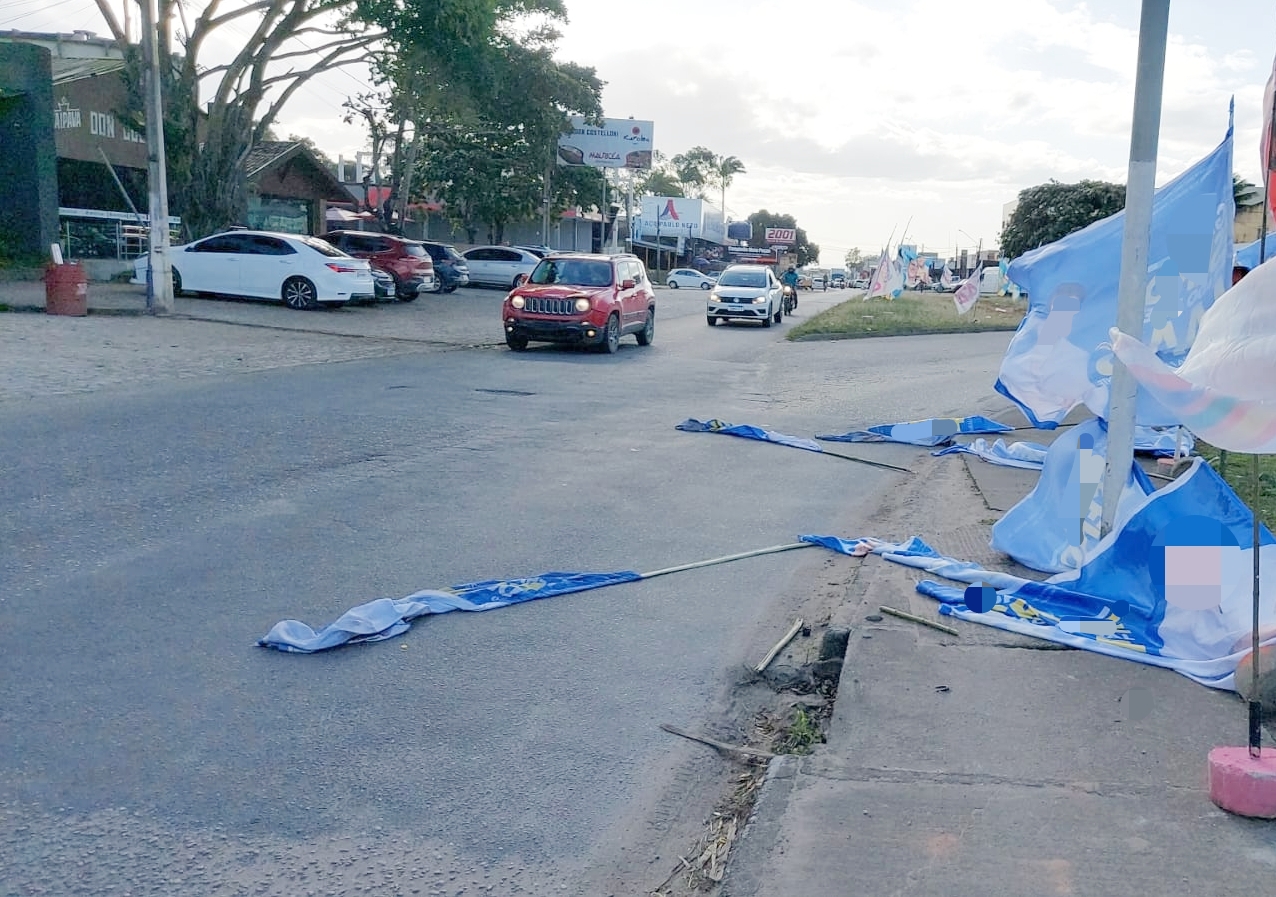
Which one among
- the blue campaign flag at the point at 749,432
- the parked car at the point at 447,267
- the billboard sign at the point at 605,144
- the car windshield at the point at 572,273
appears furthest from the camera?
the billboard sign at the point at 605,144

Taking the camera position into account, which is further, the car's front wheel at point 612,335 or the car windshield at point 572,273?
the car windshield at point 572,273

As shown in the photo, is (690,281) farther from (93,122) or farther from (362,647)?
(362,647)

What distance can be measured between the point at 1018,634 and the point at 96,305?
73.2 ft

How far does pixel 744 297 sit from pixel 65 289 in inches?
677

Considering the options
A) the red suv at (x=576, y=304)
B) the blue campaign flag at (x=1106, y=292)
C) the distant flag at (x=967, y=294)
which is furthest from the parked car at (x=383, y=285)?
the blue campaign flag at (x=1106, y=292)

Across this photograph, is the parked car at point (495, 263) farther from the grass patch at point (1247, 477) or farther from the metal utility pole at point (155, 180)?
the grass patch at point (1247, 477)

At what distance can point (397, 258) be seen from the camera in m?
31.5

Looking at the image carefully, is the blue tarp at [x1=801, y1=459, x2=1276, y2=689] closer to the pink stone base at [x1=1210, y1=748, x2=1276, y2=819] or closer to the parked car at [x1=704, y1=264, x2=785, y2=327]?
the pink stone base at [x1=1210, y1=748, x2=1276, y2=819]

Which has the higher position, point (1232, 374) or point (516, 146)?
point (516, 146)

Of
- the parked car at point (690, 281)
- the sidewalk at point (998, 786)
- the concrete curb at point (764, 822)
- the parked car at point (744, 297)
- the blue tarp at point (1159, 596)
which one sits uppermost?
the parked car at point (690, 281)

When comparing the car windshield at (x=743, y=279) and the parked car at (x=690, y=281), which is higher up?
the parked car at (x=690, y=281)

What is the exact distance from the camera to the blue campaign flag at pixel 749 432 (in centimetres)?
1162

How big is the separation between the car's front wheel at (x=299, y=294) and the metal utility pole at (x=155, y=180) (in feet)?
10.8

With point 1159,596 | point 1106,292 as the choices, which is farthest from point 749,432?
point 1159,596
